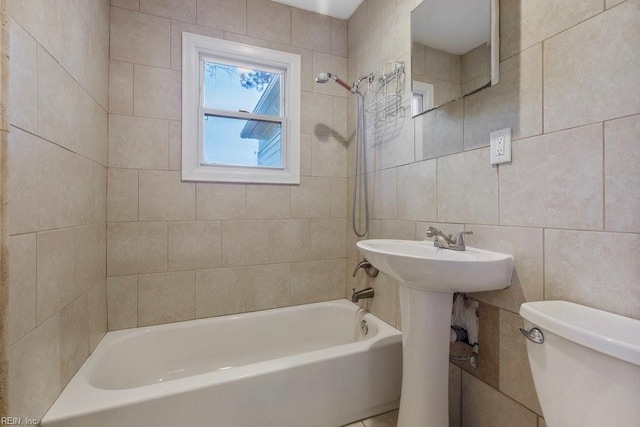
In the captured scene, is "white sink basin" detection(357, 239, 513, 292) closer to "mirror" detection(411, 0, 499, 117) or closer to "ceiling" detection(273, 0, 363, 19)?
"mirror" detection(411, 0, 499, 117)

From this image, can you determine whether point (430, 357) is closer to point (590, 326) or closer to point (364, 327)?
point (590, 326)

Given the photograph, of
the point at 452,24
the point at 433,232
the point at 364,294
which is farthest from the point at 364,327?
the point at 452,24

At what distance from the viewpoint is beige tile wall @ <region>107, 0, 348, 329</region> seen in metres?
1.72

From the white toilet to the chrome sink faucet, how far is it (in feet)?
1.29

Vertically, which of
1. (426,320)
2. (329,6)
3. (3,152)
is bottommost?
(426,320)

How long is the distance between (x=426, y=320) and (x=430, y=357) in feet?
0.53

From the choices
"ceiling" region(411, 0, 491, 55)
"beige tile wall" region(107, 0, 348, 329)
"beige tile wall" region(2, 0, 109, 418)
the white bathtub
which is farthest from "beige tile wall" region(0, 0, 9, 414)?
"ceiling" region(411, 0, 491, 55)

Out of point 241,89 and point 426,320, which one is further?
point 241,89

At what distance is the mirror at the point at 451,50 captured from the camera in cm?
115

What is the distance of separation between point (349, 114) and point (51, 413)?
230 cm

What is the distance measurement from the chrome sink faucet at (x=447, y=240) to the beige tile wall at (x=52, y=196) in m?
1.52

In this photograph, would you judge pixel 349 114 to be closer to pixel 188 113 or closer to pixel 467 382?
pixel 188 113

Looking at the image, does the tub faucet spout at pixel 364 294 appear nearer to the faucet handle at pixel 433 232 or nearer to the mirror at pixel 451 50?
the faucet handle at pixel 433 232

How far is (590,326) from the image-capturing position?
75 centimetres
